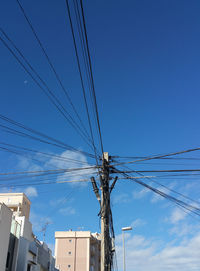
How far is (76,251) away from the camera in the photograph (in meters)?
62.5

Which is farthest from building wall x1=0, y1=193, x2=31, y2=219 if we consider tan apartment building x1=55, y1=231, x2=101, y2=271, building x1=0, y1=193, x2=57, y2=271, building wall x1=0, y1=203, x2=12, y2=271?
building wall x1=0, y1=203, x2=12, y2=271

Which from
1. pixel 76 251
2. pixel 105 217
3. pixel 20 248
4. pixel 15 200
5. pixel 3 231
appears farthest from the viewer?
pixel 76 251

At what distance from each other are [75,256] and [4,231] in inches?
1909

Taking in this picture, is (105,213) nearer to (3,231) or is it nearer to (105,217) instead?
(105,217)

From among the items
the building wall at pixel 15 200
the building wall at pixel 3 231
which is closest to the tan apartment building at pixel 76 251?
the building wall at pixel 15 200

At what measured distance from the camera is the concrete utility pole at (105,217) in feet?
37.0

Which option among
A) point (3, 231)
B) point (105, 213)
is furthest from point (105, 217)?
→ point (3, 231)

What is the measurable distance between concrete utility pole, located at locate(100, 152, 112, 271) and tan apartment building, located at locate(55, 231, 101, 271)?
5274cm

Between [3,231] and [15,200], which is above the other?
[15,200]

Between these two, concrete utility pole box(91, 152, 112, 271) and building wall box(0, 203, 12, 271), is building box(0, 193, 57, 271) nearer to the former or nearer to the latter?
building wall box(0, 203, 12, 271)

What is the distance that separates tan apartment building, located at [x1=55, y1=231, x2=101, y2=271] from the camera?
6112cm

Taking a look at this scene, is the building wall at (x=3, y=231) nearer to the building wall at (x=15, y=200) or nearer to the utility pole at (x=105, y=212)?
the utility pole at (x=105, y=212)

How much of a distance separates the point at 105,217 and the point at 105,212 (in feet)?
0.72

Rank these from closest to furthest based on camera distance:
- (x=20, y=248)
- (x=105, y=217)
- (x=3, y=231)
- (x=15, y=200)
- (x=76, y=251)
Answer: (x=105, y=217) < (x=3, y=231) < (x=20, y=248) < (x=15, y=200) < (x=76, y=251)
